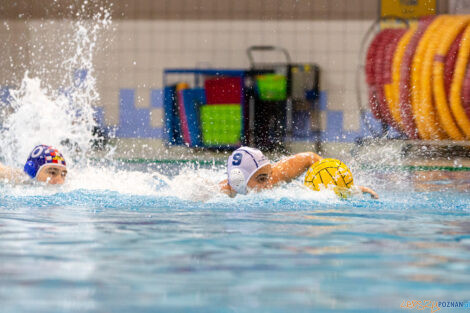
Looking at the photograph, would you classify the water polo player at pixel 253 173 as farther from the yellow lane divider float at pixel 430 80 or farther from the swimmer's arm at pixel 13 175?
the yellow lane divider float at pixel 430 80

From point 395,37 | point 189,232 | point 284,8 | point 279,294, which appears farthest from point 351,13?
point 279,294

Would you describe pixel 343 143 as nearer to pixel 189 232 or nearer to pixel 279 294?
pixel 189 232

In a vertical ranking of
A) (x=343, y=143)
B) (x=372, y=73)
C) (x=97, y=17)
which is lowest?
(x=343, y=143)

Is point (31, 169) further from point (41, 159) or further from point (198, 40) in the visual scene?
point (198, 40)

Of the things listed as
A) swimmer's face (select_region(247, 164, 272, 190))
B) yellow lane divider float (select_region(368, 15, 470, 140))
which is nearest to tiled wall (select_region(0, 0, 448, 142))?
yellow lane divider float (select_region(368, 15, 470, 140))

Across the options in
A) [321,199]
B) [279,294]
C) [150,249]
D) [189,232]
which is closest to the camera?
[279,294]

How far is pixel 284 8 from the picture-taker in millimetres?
11648

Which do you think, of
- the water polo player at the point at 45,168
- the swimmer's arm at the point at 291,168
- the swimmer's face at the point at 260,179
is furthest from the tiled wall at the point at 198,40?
the swimmer's face at the point at 260,179

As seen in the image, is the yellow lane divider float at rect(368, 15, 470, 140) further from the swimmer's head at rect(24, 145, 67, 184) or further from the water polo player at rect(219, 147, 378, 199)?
the swimmer's head at rect(24, 145, 67, 184)

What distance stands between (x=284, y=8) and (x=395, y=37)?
8.31 feet

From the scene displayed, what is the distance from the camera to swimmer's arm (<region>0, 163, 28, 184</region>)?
5086 millimetres

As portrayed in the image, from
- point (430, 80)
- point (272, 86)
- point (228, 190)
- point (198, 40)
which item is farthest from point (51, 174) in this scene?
point (198, 40)

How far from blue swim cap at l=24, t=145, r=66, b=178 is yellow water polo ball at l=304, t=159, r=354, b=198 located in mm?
1801

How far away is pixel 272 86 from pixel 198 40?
7.04 ft
